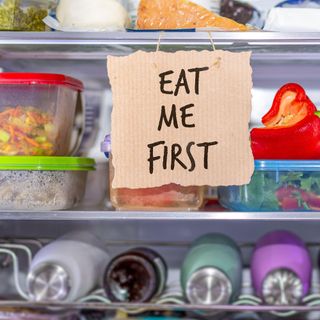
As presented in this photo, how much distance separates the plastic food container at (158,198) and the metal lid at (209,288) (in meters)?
0.14

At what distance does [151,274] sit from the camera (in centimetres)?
122

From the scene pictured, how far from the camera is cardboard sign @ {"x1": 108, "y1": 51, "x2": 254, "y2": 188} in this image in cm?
107

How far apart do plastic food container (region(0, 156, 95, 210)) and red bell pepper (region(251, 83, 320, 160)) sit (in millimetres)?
410

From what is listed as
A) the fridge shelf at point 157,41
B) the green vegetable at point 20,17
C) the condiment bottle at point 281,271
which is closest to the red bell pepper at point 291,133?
the fridge shelf at point 157,41

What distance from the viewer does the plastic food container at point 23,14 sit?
49.1 inches

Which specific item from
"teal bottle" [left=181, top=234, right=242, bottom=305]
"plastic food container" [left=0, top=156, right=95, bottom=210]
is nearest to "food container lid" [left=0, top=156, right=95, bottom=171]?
"plastic food container" [left=0, top=156, right=95, bottom=210]

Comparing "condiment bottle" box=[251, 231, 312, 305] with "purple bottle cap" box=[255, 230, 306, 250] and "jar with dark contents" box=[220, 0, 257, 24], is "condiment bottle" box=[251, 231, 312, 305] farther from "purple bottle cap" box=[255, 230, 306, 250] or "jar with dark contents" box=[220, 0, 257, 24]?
"jar with dark contents" box=[220, 0, 257, 24]

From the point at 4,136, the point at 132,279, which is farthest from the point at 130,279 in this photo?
the point at 4,136

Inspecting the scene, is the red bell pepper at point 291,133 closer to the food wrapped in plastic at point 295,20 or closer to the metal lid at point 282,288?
the food wrapped in plastic at point 295,20

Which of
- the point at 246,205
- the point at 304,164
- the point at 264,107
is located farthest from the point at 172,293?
the point at 264,107

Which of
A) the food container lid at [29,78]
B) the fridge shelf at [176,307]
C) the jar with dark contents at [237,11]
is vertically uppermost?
the jar with dark contents at [237,11]

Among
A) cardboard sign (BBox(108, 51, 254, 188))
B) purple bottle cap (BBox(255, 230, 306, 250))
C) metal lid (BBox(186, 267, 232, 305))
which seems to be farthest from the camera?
purple bottle cap (BBox(255, 230, 306, 250))

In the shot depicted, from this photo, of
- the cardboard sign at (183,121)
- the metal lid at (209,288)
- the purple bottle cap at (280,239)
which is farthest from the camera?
the purple bottle cap at (280,239)

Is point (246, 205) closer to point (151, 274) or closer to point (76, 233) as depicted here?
point (151, 274)
